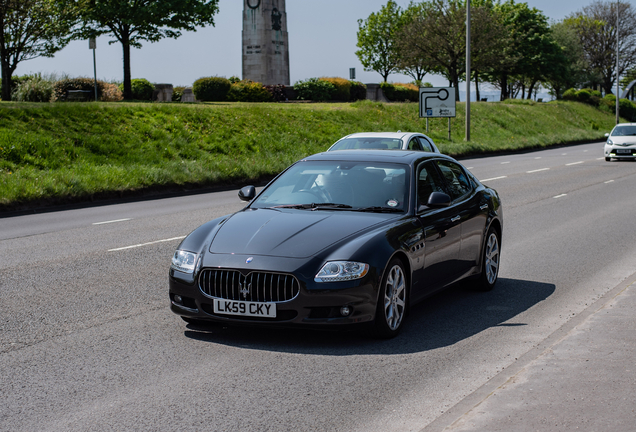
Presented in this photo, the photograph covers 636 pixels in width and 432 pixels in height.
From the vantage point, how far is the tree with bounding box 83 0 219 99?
43969 millimetres

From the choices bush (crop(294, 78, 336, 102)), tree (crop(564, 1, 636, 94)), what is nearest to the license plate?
bush (crop(294, 78, 336, 102))

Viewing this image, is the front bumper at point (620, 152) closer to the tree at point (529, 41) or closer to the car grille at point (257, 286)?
the car grille at point (257, 286)

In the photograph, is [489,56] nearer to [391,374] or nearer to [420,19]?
[420,19]

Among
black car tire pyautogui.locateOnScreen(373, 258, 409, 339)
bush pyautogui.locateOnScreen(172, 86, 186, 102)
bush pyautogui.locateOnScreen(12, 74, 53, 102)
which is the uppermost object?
bush pyautogui.locateOnScreen(172, 86, 186, 102)

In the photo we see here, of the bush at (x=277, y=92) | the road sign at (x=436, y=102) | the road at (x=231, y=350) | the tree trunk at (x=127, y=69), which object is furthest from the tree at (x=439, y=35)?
the road at (x=231, y=350)

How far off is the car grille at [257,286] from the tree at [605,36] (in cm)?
10345

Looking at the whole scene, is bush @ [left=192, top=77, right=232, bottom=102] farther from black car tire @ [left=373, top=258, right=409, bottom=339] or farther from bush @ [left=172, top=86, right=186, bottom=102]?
black car tire @ [left=373, top=258, right=409, bottom=339]

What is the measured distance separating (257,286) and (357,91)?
169ft

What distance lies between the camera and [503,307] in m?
7.32

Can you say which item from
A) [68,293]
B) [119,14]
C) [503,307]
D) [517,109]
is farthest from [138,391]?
[517,109]

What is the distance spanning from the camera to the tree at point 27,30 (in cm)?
3234

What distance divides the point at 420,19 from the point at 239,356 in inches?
2458

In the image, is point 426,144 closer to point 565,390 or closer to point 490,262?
point 490,262

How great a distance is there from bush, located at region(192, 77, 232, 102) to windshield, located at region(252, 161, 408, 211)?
39.0 m
